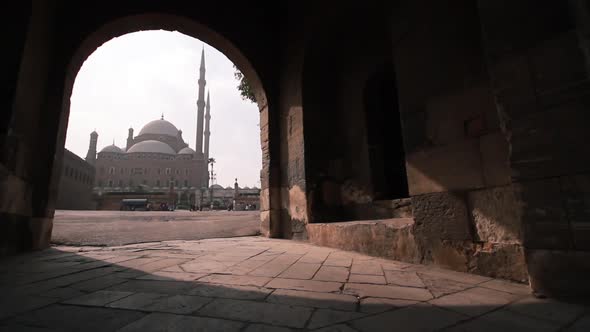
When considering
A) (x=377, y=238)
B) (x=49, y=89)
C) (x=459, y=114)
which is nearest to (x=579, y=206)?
(x=459, y=114)

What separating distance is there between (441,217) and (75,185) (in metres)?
33.4

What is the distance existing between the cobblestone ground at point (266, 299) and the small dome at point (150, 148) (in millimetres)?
51521

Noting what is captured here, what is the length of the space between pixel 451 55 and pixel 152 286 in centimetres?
303

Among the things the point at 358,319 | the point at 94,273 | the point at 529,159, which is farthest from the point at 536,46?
the point at 94,273

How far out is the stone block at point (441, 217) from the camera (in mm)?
2316

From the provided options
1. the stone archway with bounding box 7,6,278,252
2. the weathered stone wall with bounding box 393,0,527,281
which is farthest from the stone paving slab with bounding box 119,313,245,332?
the stone archway with bounding box 7,6,278,252

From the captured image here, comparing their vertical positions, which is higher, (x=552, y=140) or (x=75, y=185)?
(x=75, y=185)

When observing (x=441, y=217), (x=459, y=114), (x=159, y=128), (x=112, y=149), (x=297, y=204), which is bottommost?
(x=441, y=217)

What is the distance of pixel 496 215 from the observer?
6.91 ft

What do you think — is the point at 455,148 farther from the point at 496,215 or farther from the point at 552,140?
the point at 552,140

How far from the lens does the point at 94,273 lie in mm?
2215

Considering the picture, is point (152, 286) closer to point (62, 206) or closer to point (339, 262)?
point (339, 262)

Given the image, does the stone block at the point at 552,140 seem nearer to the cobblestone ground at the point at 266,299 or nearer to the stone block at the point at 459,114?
the stone block at the point at 459,114

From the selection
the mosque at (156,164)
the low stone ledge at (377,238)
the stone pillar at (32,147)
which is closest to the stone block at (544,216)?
the low stone ledge at (377,238)
